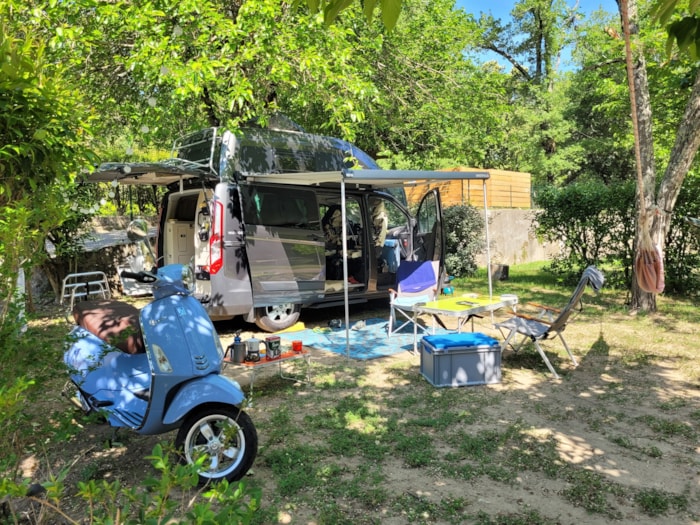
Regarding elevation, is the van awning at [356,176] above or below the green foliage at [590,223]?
above

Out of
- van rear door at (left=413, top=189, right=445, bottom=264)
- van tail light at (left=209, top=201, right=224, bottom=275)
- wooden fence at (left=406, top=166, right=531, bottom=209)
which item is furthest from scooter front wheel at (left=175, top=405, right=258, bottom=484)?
wooden fence at (left=406, top=166, right=531, bottom=209)

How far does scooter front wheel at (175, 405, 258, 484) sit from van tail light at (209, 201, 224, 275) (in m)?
3.51

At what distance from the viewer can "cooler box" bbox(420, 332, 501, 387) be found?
15.4 feet

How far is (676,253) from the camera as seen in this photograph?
28.8 ft

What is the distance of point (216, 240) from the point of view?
6227 mm

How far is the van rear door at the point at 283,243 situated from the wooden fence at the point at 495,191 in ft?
21.0

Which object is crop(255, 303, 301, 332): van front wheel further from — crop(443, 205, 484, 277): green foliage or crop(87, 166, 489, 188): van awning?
crop(443, 205, 484, 277): green foliage

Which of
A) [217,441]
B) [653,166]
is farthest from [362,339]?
[653,166]

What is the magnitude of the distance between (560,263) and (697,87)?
4.62 m

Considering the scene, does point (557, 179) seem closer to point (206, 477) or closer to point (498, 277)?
point (498, 277)

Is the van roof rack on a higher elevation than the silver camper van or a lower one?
higher

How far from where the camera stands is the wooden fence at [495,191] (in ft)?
45.3

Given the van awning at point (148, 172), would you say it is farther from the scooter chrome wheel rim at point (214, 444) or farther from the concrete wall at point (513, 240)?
the concrete wall at point (513, 240)

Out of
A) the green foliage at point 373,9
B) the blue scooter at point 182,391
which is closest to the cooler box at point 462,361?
the blue scooter at point 182,391
